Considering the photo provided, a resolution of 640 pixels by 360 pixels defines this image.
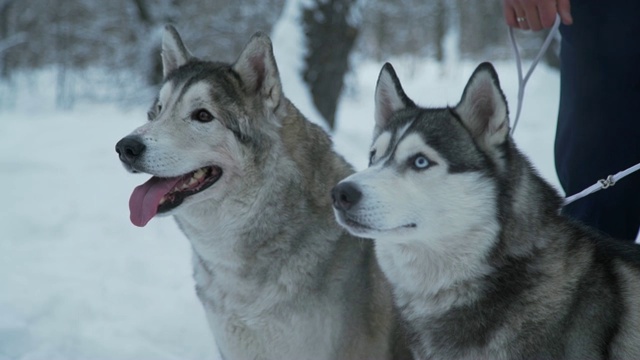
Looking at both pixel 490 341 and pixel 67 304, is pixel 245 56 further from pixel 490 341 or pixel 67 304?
pixel 67 304

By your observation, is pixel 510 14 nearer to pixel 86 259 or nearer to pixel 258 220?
pixel 258 220

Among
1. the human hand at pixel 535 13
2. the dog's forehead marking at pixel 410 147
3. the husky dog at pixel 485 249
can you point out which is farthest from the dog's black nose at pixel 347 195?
the human hand at pixel 535 13

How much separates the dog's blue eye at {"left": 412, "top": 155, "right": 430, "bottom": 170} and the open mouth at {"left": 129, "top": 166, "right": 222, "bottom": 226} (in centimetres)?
89

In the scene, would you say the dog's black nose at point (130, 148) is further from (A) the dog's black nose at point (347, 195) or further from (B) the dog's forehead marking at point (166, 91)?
A: (A) the dog's black nose at point (347, 195)

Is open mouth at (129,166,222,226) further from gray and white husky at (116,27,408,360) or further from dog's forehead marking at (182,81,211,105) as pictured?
dog's forehead marking at (182,81,211,105)

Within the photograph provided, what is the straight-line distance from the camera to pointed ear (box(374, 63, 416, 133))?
270cm

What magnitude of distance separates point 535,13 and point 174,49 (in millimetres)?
1687

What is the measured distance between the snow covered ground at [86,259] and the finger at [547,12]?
89 centimetres

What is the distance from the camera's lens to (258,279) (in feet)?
9.46

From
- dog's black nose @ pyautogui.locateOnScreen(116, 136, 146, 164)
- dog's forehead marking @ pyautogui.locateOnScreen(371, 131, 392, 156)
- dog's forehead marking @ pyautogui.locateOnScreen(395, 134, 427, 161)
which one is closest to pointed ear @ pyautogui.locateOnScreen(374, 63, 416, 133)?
A: dog's forehead marking @ pyautogui.locateOnScreen(371, 131, 392, 156)

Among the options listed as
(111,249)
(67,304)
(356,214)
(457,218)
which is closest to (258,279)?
(356,214)

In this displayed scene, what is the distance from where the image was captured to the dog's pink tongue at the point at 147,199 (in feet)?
8.91

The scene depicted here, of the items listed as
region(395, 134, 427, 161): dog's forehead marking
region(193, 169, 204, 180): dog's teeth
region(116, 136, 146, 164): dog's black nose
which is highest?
region(116, 136, 146, 164): dog's black nose

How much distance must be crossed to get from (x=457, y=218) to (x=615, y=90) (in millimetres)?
1164
